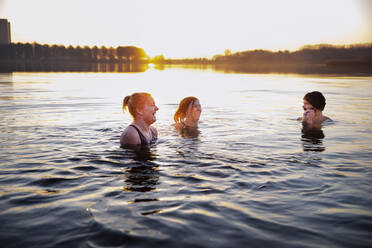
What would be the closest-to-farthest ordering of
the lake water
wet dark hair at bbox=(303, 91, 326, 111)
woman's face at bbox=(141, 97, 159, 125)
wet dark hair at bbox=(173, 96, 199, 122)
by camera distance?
the lake water < woman's face at bbox=(141, 97, 159, 125) < wet dark hair at bbox=(173, 96, 199, 122) < wet dark hair at bbox=(303, 91, 326, 111)

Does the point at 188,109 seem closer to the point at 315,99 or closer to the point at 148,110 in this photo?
the point at 148,110

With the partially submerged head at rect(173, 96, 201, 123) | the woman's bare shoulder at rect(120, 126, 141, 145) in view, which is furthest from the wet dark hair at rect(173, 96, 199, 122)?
the woman's bare shoulder at rect(120, 126, 141, 145)

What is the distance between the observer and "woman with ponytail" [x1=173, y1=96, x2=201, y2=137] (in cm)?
988

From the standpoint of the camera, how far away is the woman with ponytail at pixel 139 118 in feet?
24.1

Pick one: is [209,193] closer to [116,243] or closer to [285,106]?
[116,243]

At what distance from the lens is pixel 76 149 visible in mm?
7488

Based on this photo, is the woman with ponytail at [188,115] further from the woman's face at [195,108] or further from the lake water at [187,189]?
the lake water at [187,189]

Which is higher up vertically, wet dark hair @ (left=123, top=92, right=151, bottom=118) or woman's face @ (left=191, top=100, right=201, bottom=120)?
wet dark hair @ (left=123, top=92, right=151, bottom=118)

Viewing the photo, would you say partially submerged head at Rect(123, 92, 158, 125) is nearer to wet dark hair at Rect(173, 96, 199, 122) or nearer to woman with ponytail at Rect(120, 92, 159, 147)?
woman with ponytail at Rect(120, 92, 159, 147)

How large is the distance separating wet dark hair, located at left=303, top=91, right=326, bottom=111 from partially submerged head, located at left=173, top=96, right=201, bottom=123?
11.9 feet

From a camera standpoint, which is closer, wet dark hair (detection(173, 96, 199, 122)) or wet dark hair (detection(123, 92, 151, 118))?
wet dark hair (detection(123, 92, 151, 118))

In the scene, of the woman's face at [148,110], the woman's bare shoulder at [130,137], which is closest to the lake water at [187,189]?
the woman's bare shoulder at [130,137]

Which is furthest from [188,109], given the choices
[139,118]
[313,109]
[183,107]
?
[313,109]

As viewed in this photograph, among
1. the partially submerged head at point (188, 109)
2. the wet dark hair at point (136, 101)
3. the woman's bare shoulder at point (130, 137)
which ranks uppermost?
the wet dark hair at point (136, 101)
